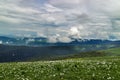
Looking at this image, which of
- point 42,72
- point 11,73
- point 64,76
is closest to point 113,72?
point 64,76

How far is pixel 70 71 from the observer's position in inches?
945

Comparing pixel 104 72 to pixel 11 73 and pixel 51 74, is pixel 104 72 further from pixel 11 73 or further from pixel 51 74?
pixel 11 73

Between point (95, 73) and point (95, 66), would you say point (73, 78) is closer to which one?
point (95, 73)

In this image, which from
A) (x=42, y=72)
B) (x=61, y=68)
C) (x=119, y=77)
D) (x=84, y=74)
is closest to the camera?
(x=119, y=77)

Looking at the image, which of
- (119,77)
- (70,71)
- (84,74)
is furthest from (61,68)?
(119,77)

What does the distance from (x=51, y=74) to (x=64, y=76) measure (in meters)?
1.49

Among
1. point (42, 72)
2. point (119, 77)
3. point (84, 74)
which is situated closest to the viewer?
point (119, 77)

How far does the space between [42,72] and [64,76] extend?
282 cm

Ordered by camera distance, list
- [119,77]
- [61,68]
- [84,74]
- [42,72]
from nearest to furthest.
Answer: [119,77] → [84,74] → [42,72] → [61,68]

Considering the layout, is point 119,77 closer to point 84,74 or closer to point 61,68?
point 84,74

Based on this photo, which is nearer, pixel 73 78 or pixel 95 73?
pixel 73 78

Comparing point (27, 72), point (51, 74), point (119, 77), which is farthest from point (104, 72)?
point (27, 72)

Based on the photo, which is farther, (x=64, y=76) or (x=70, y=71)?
(x=70, y=71)

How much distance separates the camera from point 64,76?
71.1 ft
